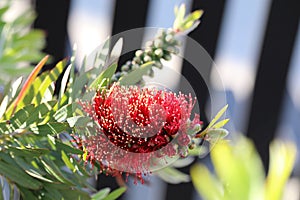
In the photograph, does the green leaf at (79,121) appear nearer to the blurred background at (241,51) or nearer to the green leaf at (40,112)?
the green leaf at (40,112)

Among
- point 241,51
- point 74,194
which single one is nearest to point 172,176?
point 74,194

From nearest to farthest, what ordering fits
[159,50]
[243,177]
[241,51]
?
[243,177], [159,50], [241,51]

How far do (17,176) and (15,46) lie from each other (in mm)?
167

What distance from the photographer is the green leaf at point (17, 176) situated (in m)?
0.21

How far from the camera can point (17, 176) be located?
22 cm

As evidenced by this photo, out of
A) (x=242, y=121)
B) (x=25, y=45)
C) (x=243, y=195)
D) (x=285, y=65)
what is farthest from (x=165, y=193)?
(x=243, y=195)

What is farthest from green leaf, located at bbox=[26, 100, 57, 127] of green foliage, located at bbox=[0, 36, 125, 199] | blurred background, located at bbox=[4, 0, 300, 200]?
blurred background, located at bbox=[4, 0, 300, 200]

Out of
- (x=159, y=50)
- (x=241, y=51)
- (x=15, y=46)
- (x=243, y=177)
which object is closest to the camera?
(x=243, y=177)

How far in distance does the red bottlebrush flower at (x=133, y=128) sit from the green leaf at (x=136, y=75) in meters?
0.01

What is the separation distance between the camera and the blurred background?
0.97 meters

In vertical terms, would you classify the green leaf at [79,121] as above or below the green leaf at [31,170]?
above

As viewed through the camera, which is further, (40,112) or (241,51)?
(241,51)

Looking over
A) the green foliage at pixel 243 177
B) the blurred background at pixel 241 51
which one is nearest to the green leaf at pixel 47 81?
the green foliage at pixel 243 177

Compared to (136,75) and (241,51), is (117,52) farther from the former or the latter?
(241,51)
